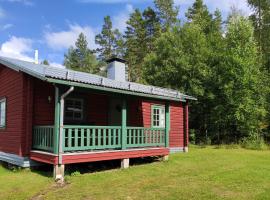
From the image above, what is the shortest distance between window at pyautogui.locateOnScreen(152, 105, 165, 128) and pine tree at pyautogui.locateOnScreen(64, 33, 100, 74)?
32.6 metres

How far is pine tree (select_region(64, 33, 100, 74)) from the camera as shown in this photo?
47.1m

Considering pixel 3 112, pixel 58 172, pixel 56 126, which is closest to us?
pixel 58 172

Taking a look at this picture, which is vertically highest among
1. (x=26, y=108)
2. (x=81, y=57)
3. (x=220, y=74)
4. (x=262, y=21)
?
(x=81, y=57)

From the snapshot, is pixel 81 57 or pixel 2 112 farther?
pixel 81 57

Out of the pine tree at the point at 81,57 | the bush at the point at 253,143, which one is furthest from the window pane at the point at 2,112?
the pine tree at the point at 81,57

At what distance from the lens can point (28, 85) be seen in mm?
10203

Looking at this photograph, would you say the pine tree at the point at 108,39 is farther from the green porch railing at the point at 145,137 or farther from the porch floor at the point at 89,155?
the porch floor at the point at 89,155

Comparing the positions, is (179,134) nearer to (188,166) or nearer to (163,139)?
Result: (163,139)

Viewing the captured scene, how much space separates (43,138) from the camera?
9359mm

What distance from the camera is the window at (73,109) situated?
443 inches

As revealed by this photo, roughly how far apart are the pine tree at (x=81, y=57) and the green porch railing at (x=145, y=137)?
1412 inches

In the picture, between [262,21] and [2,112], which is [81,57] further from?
[2,112]

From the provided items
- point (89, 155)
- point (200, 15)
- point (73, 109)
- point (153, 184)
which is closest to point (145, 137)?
point (89, 155)

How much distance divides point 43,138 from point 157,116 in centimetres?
697
